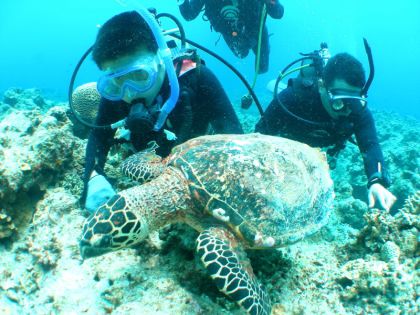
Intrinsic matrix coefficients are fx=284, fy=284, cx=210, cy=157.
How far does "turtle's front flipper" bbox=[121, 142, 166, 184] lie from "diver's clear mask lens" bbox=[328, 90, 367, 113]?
3.00 meters

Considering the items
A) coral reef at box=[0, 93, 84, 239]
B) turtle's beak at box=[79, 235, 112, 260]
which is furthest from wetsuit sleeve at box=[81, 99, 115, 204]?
turtle's beak at box=[79, 235, 112, 260]

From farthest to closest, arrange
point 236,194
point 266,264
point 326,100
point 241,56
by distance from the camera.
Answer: point 241,56, point 326,100, point 266,264, point 236,194

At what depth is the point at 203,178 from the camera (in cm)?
265

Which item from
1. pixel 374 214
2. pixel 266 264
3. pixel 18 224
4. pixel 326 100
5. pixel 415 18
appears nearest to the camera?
pixel 266 264

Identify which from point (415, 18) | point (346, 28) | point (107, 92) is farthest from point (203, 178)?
point (415, 18)

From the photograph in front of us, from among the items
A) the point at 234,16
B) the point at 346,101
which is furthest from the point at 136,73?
the point at 234,16

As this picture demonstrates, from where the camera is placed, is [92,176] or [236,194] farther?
[92,176]

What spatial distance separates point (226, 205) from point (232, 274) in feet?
1.94

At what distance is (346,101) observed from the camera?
4566 millimetres

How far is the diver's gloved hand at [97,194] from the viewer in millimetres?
2930

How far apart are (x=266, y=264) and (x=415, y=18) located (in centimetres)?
15735

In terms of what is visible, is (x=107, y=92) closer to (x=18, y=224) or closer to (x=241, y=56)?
(x=18, y=224)

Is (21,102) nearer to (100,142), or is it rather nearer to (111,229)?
(100,142)

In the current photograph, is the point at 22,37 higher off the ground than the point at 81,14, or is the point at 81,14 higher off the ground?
the point at 81,14
